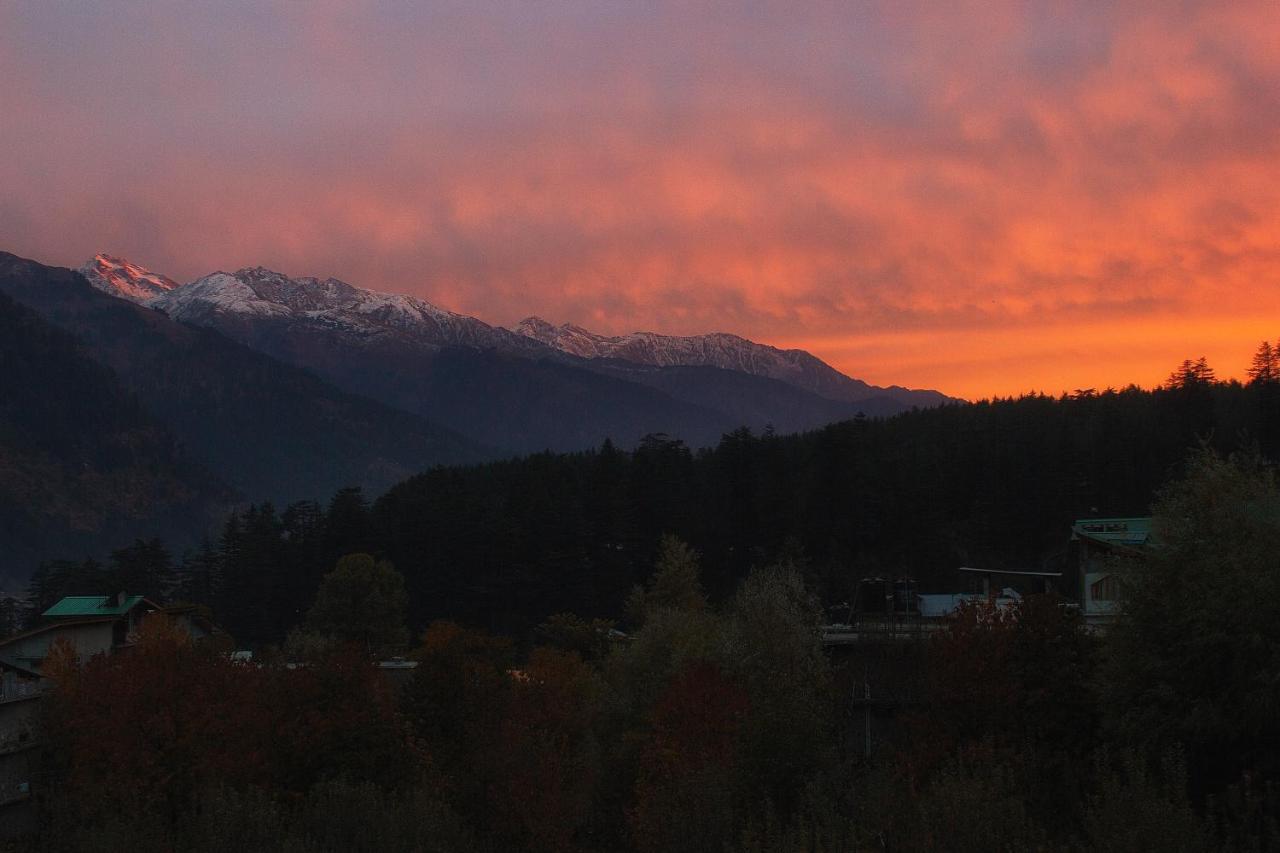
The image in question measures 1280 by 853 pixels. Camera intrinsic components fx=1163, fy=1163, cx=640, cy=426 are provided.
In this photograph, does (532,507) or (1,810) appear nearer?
(1,810)

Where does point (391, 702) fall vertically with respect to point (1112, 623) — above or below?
below

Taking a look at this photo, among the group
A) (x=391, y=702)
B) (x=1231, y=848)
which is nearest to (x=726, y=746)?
(x=391, y=702)

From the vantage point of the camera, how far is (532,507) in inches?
Answer: 4230

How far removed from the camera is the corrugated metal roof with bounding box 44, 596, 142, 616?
80.9 m

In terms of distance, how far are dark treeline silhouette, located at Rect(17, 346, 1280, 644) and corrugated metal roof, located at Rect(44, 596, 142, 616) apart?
2512 cm

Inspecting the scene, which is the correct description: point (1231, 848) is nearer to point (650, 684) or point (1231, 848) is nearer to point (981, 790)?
point (981, 790)

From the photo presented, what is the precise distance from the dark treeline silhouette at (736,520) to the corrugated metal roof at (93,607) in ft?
82.4

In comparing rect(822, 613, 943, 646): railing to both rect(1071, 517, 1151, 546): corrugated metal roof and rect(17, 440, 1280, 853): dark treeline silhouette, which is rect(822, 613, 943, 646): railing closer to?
rect(17, 440, 1280, 853): dark treeline silhouette

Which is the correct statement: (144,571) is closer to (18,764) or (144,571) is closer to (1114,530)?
(18,764)

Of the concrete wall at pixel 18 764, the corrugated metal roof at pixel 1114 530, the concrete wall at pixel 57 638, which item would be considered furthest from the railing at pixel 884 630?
the concrete wall at pixel 57 638

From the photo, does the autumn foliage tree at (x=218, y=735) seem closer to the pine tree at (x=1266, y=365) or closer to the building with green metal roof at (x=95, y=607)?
the building with green metal roof at (x=95, y=607)

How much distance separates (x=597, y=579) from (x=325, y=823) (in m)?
74.5

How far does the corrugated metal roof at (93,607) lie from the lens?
80.9 m

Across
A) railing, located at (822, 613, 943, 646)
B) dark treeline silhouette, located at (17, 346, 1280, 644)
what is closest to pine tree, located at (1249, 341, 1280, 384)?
dark treeline silhouette, located at (17, 346, 1280, 644)
